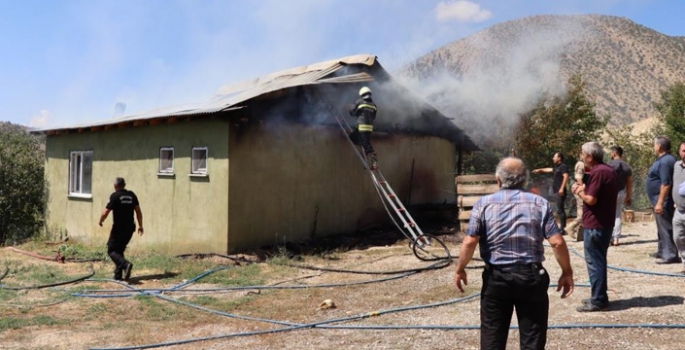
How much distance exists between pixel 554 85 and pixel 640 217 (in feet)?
28.8

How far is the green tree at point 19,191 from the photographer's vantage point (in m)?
17.5

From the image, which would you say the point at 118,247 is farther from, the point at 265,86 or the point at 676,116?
the point at 676,116

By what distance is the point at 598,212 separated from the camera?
5.58 metres

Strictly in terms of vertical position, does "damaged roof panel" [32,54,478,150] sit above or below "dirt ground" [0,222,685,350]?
above

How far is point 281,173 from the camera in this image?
37.7 feet

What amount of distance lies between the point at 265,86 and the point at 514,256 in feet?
34.4

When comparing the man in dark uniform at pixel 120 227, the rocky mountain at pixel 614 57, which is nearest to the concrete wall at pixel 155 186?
the man in dark uniform at pixel 120 227

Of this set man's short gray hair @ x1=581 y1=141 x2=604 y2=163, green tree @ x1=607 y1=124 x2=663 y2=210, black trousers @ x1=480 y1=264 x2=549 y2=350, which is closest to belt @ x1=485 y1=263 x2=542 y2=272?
black trousers @ x1=480 y1=264 x2=549 y2=350

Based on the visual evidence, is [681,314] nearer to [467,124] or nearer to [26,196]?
[467,124]

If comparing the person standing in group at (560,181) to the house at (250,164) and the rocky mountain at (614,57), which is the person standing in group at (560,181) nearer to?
the house at (250,164)

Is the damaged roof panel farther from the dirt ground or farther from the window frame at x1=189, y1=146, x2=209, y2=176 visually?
the dirt ground

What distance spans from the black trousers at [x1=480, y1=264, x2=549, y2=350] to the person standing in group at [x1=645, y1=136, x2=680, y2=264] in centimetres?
436

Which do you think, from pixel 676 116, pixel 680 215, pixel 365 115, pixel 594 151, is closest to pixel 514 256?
pixel 594 151

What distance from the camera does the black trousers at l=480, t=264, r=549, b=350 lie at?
3670mm
